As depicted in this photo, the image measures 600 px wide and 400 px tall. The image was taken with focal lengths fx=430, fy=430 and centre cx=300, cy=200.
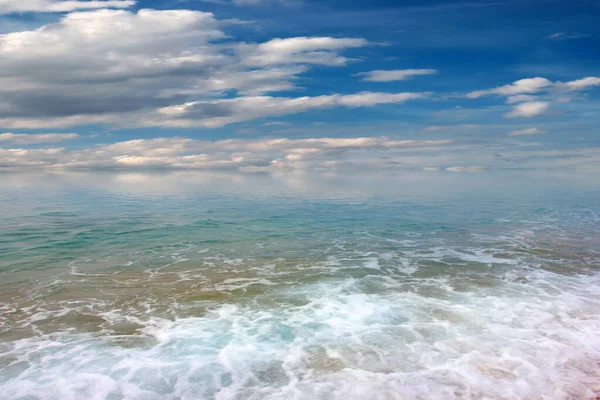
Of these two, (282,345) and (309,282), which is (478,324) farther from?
(309,282)

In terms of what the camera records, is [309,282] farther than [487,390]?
Yes

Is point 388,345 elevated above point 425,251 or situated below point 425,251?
above

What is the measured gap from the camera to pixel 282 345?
552 inches

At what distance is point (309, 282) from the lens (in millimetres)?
22047

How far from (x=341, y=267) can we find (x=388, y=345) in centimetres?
1150

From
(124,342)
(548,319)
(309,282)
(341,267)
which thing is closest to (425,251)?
(341,267)

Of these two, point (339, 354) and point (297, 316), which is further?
point (297, 316)

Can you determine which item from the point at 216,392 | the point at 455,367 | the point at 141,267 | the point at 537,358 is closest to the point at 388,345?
the point at 455,367

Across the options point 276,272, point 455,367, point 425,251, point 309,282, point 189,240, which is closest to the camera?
point 455,367

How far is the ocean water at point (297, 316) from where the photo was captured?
38.2ft

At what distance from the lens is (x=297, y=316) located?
666 inches

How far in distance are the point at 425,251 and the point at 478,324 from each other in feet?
46.8

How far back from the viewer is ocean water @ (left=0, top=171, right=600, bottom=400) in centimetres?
1165

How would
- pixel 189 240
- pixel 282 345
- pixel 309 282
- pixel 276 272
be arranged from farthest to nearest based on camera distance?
pixel 189 240 < pixel 276 272 < pixel 309 282 < pixel 282 345
